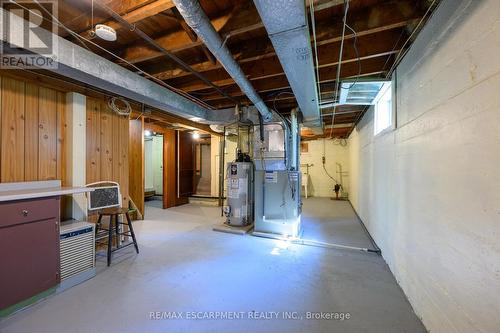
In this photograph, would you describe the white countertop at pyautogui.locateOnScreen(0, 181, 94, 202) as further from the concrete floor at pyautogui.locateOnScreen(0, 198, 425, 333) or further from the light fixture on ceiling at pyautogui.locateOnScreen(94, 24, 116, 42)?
the light fixture on ceiling at pyautogui.locateOnScreen(94, 24, 116, 42)

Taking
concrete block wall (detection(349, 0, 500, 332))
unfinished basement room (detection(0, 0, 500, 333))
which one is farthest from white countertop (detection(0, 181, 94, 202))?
concrete block wall (detection(349, 0, 500, 332))

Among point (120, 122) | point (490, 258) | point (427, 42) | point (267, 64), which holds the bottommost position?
point (490, 258)

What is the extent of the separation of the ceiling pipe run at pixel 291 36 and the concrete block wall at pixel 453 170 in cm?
83

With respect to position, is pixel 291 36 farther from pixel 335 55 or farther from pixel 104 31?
pixel 104 31

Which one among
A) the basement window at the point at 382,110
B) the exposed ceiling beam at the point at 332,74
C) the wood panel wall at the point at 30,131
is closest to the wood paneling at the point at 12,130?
the wood panel wall at the point at 30,131

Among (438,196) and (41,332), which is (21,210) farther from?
(438,196)

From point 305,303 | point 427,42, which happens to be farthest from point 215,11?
point 305,303

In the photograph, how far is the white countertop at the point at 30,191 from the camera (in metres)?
1.59

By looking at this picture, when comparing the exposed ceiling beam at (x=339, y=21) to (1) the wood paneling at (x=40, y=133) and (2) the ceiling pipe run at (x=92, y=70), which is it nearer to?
(2) the ceiling pipe run at (x=92, y=70)

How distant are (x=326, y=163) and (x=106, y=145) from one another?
680cm

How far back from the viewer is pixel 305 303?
5.90 ft

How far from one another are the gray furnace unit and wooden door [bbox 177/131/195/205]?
280 cm

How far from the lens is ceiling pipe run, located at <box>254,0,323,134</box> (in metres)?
1.19

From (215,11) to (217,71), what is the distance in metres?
1.05
